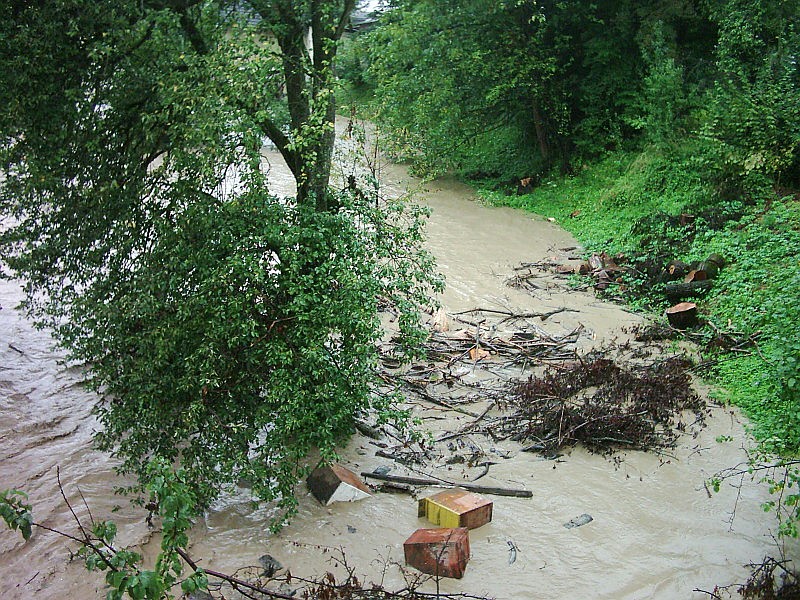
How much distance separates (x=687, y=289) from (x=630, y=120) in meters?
5.46

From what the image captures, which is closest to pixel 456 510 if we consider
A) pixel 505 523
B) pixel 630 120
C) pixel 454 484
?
pixel 505 523

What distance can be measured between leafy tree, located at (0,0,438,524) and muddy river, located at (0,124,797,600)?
542mm

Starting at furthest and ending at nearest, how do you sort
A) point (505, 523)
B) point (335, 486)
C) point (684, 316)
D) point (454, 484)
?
point (684, 316)
point (454, 484)
point (335, 486)
point (505, 523)

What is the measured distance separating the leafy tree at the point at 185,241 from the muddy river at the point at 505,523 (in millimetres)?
542

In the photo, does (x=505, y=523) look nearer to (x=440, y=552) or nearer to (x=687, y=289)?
(x=440, y=552)

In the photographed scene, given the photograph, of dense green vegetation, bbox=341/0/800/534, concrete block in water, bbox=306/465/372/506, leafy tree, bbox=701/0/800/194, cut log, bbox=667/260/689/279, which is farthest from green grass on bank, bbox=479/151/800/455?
concrete block in water, bbox=306/465/372/506

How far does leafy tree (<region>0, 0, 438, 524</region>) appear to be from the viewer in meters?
5.68

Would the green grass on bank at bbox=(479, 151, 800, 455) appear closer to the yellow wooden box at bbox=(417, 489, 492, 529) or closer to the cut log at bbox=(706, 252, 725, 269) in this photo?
the cut log at bbox=(706, 252, 725, 269)

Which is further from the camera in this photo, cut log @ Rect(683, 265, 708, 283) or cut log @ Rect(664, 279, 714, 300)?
cut log @ Rect(683, 265, 708, 283)

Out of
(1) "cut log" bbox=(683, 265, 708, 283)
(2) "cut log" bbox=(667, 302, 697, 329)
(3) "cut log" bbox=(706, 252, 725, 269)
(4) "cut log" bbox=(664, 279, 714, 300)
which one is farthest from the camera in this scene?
(3) "cut log" bbox=(706, 252, 725, 269)

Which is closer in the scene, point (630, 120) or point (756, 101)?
point (756, 101)

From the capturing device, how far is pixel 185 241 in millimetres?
5809

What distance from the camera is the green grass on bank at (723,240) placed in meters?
5.57

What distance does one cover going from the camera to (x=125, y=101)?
20.0 feet
